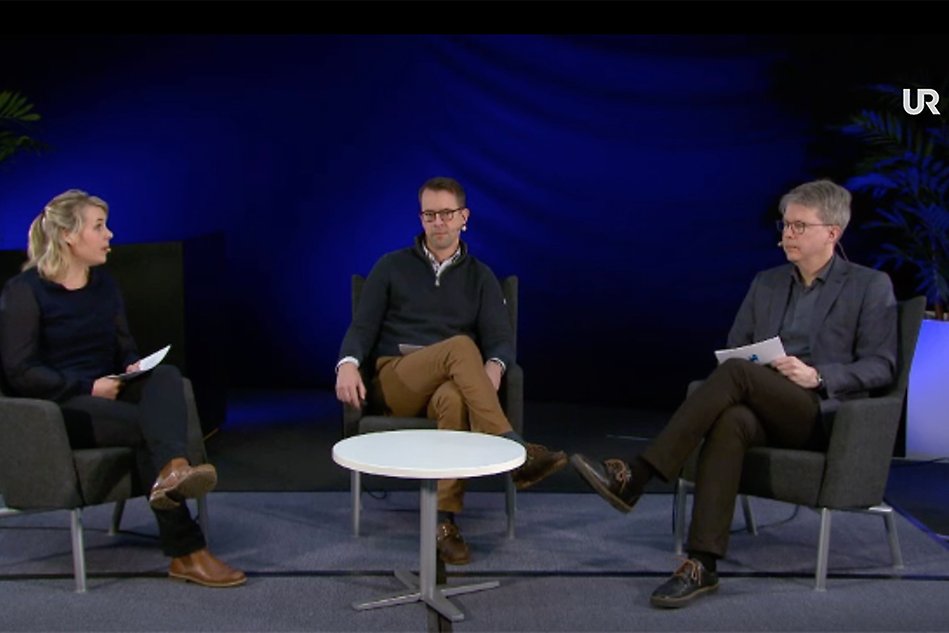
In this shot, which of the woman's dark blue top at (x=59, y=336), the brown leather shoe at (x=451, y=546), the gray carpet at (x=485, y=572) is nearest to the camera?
the gray carpet at (x=485, y=572)

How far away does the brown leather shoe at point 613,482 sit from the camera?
3.84 metres

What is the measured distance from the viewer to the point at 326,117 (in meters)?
7.25

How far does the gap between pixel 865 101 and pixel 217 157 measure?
3629 millimetres

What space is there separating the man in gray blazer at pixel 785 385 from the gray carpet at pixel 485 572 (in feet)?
0.83

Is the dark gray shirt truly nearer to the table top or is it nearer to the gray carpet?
the gray carpet

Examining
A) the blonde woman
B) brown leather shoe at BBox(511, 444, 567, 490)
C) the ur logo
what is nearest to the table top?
brown leather shoe at BBox(511, 444, 567, 490)

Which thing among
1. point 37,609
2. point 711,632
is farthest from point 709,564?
point 37,609

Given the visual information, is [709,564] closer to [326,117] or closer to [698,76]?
[698,76]

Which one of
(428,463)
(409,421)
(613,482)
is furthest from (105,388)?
(613,482)

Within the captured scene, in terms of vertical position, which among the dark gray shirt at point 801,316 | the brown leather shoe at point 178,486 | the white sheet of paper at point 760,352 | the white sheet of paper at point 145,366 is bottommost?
the brown leather shoe at point 178,486

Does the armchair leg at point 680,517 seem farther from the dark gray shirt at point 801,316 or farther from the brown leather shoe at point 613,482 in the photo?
the dark gray shirt at point 801,316

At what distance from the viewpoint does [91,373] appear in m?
4.07

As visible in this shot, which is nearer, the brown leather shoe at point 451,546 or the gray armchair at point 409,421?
the brown leather shoe at point 451,546

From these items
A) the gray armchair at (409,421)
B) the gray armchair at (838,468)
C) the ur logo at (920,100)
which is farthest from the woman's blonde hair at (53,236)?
the ur logo at (920,100)
